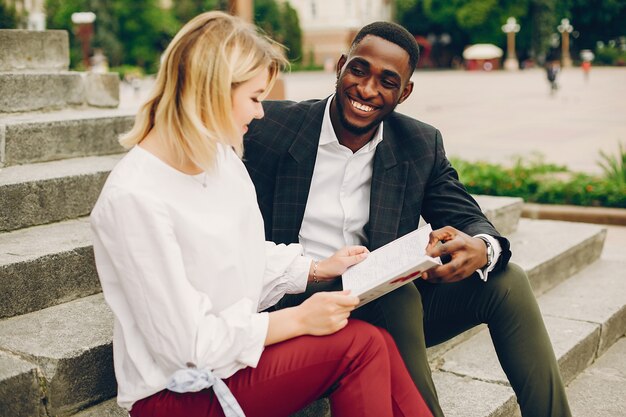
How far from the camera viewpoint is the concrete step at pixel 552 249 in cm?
445

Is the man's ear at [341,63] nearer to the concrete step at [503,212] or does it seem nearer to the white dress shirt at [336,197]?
the white dress shirt at [336,197]

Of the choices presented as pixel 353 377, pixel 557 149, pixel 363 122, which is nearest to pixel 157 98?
pixel 353 377

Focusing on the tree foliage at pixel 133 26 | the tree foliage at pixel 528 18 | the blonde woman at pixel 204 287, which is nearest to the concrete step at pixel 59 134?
the blonde woman at pixel 204 287

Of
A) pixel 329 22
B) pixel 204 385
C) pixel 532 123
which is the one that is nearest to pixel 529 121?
pixel 532 123

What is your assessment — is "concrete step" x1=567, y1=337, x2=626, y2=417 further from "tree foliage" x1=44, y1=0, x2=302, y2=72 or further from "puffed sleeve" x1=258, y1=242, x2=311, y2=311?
"tree foliage" x1=44, y1=0, x2=302, y2=72

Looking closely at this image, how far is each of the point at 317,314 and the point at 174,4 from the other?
59.2 metres

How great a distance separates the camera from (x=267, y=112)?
10.3 ft

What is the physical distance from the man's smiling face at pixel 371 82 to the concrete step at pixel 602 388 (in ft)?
5.33

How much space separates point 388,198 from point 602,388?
60.9 inches

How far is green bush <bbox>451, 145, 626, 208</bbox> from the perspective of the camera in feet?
23.0

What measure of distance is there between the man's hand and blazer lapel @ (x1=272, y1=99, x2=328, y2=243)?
552 mm

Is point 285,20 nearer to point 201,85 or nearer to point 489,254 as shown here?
point 489,254

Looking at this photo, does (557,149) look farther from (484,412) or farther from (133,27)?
(133,27)

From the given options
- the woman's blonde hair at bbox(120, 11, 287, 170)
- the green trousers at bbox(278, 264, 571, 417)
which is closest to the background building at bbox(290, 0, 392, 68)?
the green trousers at bbox(278, 264, 571, 417)
